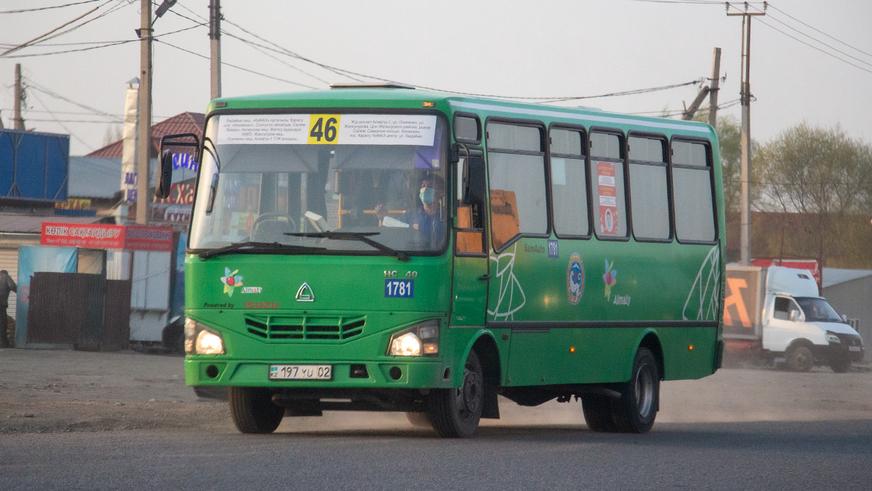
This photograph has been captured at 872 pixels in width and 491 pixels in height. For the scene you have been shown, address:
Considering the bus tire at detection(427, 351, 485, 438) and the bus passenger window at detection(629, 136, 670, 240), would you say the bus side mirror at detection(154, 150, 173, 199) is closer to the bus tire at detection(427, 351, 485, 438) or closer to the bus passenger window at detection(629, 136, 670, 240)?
the bus tire at detection(427, 351, 485, 438)

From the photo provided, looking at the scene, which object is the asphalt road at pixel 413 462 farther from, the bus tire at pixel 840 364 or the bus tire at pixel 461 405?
the bus tire at pixel 840 364

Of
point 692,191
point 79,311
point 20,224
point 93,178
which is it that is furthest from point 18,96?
point 692,191

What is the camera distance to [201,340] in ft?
44.7

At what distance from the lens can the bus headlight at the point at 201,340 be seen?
44.4ft

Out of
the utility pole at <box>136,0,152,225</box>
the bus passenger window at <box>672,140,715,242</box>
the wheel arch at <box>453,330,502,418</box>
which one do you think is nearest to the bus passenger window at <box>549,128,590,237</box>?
the wheel arch at <box>453,330,502,418</box>

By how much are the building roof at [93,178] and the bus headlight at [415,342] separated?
207 ft

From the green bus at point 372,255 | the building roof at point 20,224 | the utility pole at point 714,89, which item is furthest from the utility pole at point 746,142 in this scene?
the green bus at point 372,255

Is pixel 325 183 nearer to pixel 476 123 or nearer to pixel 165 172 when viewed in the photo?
pixel 165 172

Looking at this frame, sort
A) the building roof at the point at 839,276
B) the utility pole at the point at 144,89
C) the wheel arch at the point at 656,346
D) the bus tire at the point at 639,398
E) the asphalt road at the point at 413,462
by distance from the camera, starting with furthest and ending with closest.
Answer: the building roof at the point at 839,276 → the utility pole at the point at 144,89 → the wheel arch at the point at 656,346 → the bus tire at the point at 639,398 → the asphalt road at the point at 413,462

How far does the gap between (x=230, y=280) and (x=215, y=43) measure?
19.2m

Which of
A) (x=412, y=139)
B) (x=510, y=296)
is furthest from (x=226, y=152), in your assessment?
(x=510, y=296)

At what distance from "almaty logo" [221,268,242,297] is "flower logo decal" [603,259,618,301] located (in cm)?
434

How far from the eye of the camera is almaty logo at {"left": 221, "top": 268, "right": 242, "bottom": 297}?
1348cm

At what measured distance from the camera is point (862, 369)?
46906 mm
